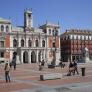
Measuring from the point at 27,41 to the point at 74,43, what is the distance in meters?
21.4

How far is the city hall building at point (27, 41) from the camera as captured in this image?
274 ft

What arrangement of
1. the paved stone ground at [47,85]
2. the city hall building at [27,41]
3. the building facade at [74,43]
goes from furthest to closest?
the building facade at [74,43] < the city hall building at [27,41] < the paved stone ground at [47,85]

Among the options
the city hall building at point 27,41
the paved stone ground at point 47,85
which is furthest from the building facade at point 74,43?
the paved stone ground at point 47,85

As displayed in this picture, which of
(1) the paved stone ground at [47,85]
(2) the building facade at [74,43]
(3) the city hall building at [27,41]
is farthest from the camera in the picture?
(2) the building facade at [74,43]

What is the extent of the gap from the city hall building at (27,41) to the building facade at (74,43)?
10.1 metres

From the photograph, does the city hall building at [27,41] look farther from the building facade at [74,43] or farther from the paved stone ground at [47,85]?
the paved stone ground at [47,85]

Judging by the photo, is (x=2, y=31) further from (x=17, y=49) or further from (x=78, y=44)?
(x=78, y=44)

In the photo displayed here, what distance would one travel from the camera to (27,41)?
88000 mm

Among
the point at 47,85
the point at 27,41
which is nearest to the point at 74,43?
the point at 27,41

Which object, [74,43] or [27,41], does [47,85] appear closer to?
[27,41]

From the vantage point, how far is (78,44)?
340 feet

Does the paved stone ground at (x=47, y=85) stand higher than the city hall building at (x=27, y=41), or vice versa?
the city hall building at (x=27, y=41)

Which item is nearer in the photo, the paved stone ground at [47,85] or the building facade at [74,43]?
the paved stone ground at [47,85]

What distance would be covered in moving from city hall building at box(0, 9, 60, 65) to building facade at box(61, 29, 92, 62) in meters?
10.1
